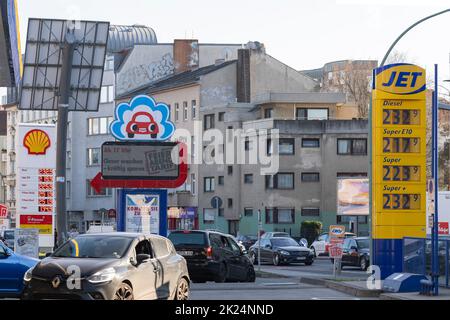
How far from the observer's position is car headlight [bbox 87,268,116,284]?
18031 millimetres

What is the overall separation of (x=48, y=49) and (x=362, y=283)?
14.6 m

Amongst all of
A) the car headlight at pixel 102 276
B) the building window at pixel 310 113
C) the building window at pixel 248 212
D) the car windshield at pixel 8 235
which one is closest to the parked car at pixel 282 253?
the car windshield at pixel 8 235

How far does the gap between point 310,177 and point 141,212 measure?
159ft

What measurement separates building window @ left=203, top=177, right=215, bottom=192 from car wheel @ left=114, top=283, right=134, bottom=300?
226 feet

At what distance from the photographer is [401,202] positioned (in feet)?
93.5

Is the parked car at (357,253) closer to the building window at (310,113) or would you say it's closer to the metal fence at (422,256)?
the metal fence at (422,256)

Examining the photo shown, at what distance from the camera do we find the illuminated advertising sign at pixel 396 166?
28422 millimetres

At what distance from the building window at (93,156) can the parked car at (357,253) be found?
187ft

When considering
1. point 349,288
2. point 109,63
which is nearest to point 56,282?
point 349,288

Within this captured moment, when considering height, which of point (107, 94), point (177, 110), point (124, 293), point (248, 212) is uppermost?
point (107, 94)

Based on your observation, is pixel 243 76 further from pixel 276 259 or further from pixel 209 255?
pixel 209 255

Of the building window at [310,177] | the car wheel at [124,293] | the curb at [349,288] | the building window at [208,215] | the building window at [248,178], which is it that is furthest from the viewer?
the building window at [208,215]

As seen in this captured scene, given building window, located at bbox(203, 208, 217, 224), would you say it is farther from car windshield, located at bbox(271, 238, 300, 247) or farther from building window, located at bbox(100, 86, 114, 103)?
car windshield, located at bbox(271, 238, 300, 247)
